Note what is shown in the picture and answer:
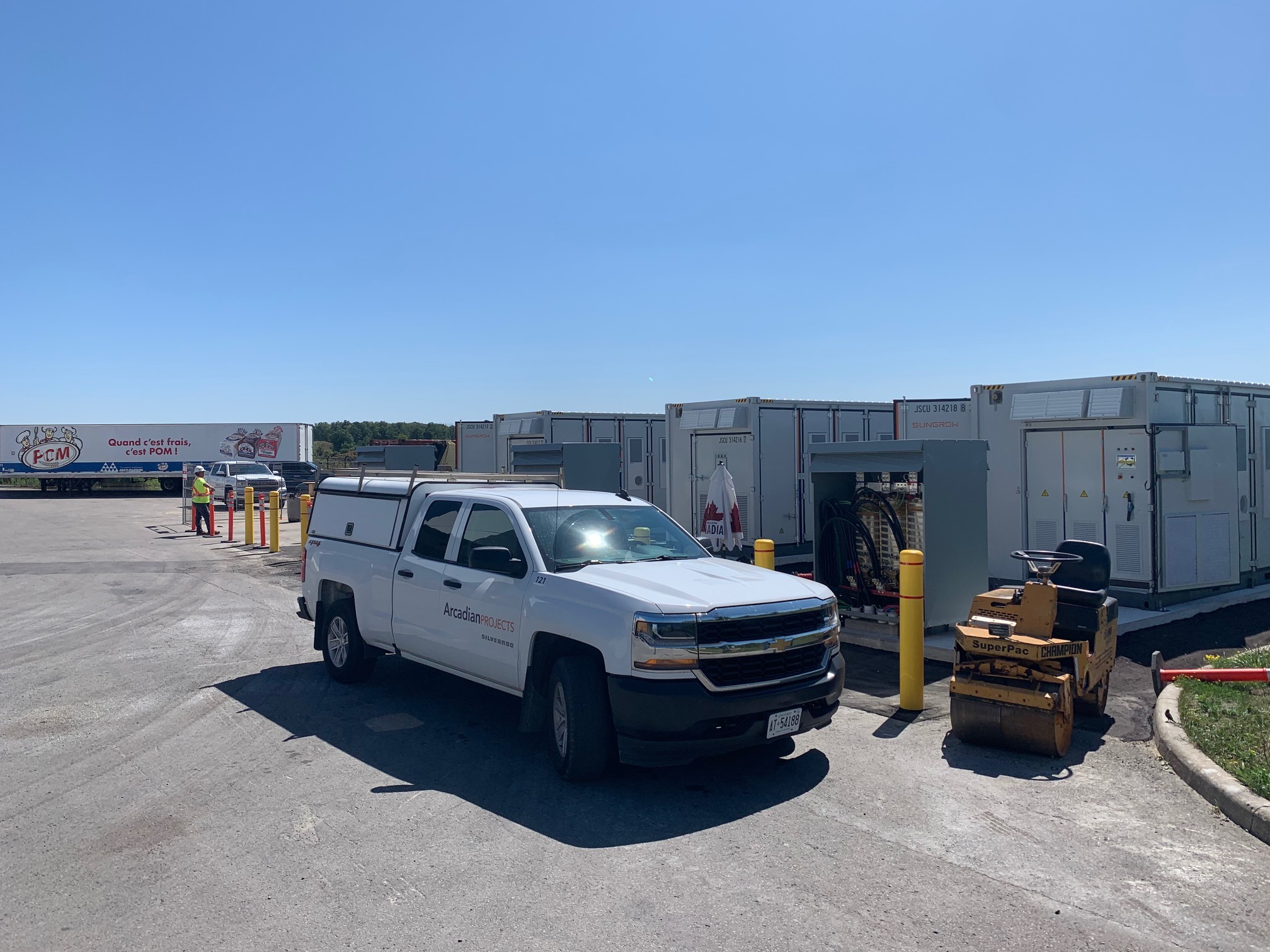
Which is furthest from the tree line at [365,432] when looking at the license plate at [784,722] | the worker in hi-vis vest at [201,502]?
the license plate at [784,722]

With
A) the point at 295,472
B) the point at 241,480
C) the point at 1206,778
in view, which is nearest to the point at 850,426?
the point at 1206,778

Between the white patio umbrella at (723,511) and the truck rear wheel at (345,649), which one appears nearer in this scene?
the truck rear wheel at (345,649)

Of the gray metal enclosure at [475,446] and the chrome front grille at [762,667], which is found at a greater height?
the gray metal enclosure at [475,446]

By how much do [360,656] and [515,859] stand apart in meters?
4.19

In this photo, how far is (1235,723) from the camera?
6.90 metres

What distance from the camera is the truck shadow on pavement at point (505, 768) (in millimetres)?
5477

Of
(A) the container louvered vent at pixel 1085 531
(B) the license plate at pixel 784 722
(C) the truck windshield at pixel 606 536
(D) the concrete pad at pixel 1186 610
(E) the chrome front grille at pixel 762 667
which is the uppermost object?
(C) the truck windshield at pixel 606 536

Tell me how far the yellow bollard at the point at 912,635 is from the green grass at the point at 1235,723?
1.94m

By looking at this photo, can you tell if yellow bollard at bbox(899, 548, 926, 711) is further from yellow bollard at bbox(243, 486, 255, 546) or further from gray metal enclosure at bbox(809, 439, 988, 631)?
yellow bollard at bbox(243, 486, 255, 546)

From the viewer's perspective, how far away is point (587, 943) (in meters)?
4.00

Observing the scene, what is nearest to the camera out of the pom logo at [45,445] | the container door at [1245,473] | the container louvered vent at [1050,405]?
the container louvered vent at [1050,405]

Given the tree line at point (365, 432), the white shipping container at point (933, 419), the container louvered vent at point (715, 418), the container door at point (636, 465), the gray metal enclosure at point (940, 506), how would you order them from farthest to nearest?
the tree line at point (365, 432), the container door at point (636, 465), the container louvered vent at point (715, 418), the white shipping container at point (933, 419), the gray metal enclosure at point (940, 506)

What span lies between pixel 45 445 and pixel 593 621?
163 ft

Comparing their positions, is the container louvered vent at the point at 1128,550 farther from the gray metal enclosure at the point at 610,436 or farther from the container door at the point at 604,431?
the container door at the point at 604,431
